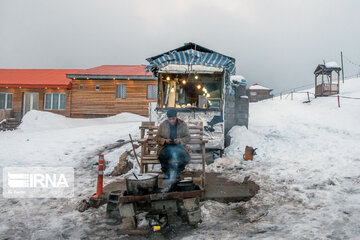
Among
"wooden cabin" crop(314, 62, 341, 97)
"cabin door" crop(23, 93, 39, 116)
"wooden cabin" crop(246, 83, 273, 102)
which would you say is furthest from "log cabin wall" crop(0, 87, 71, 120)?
"wooden cabin" crop(246, 83, 273, 102)

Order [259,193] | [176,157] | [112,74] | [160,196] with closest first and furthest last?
1. [160,196]
2. [259,193]
3. [176,157]
4. [112,74]

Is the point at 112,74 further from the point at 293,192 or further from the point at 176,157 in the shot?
the point at 293,192

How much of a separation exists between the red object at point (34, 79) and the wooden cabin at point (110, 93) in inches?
61.4

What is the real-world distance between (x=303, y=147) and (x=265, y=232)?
6.72 m

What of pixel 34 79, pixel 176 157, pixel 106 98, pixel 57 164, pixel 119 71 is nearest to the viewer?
pixel 176 157

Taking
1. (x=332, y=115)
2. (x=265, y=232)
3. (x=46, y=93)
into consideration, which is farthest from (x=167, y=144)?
(x=46, y=93)

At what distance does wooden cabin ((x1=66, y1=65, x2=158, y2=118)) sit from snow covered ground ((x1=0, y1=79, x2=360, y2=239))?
9166 mm

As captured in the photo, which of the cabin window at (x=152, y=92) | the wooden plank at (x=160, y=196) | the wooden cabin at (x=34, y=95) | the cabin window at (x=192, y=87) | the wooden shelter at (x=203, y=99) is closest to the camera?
the wooden plank at (x=160, y=196)

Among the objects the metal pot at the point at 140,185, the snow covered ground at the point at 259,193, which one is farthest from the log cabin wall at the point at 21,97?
the metal pot at the point at 140,185

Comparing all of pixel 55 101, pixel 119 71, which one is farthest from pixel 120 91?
pixel 55 101

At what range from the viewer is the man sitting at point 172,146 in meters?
4.90

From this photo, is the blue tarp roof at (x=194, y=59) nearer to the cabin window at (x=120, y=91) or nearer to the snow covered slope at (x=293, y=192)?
the snow covered slope at (x=293, y=192)

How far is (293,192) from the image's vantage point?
455cm

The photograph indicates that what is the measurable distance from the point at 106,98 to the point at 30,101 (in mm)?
8012
